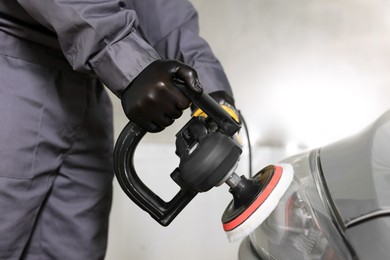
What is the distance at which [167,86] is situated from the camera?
56 centimetres

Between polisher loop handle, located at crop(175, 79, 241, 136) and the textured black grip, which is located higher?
polisher loop handle, located at crop(175, 79, 241, 136)

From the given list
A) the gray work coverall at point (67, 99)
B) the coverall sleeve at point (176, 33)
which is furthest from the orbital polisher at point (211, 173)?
the coverall sleeve at point (176, 33)

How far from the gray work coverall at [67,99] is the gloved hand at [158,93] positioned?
28 millimetres

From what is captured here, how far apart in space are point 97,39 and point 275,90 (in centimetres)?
90

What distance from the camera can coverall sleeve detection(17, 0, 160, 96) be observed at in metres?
0.58

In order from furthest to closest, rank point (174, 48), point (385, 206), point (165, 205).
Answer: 1. point (174, 48)
2. point (165, 205)
3. point (385, 206)

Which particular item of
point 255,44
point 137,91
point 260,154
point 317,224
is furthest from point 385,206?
point 255,44

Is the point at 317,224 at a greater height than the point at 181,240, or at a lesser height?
greater

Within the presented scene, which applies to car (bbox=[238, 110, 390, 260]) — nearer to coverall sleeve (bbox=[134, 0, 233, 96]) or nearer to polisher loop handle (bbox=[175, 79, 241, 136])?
polisher loop handle (bbox=[175, 79, 241, 136])

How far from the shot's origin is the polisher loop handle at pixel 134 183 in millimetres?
603

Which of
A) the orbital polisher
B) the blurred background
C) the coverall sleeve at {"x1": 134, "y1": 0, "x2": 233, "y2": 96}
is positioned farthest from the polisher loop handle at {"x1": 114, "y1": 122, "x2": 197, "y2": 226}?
the blurred background

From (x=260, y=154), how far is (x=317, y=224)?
2.65ft

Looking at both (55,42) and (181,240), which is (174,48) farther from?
(181,240)

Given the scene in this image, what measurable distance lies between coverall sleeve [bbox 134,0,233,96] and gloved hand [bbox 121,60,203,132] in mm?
259
